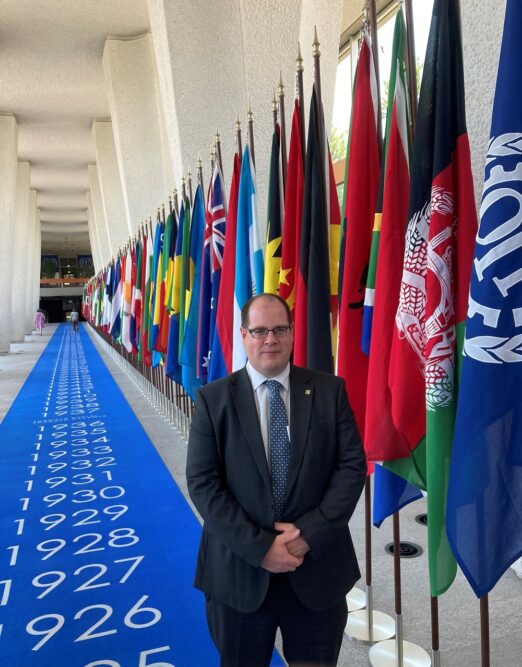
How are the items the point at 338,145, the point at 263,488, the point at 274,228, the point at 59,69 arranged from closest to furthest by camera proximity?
the point at 263,488 → the point at 274,228 → the point at 338,145 → the point at 59,69

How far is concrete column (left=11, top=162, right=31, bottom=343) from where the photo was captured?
21812 mm

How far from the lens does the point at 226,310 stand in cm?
394

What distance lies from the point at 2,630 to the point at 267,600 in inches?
65.3

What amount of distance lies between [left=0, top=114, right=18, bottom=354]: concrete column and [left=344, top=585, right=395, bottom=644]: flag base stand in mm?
16224

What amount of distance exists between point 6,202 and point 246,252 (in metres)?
15.0

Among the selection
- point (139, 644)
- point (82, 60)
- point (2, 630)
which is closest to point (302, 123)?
point (139, 644)

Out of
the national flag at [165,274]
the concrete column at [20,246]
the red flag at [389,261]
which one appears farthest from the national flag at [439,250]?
the concrete column at [20,246]

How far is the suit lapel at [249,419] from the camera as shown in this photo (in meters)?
1.67

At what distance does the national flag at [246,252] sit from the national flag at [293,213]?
490mm

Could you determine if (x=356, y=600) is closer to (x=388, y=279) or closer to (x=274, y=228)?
(x=388, y=279)

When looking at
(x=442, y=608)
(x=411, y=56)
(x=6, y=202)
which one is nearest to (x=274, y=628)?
(x=442, y=608)

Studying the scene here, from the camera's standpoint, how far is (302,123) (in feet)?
10.5

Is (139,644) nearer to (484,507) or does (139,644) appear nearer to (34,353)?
(484,507)

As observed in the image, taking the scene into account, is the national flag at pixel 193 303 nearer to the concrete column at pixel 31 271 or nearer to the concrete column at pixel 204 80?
the concrete column at pixel 204 80
